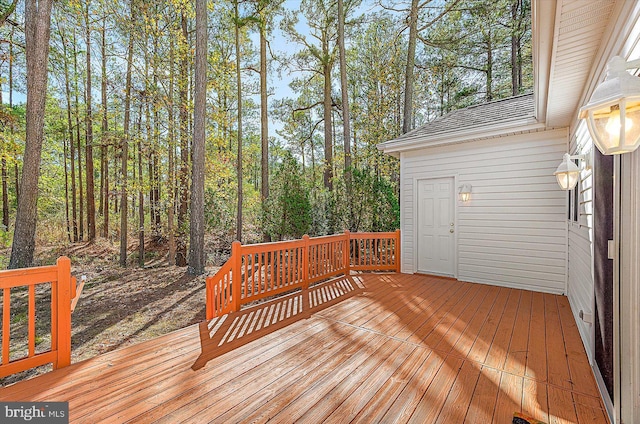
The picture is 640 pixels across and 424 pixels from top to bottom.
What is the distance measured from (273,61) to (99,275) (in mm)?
9433

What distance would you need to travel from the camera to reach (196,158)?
254 inches

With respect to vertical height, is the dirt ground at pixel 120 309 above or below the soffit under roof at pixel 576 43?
below

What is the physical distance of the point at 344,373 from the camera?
2264 millimetres

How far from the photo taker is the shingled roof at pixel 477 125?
4477 millimetres

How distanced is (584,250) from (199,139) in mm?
6801

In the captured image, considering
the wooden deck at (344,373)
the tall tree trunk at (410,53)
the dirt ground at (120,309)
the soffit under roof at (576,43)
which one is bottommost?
the dirt ground at (120,309)

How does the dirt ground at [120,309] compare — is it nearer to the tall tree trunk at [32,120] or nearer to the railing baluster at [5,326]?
the tall tree trunk at [32,120]

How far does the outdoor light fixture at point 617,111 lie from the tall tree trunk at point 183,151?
8373mm

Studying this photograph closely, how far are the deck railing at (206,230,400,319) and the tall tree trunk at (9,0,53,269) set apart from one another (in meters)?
4.03

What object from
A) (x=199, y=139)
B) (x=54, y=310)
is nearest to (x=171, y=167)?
(x=199, y=139)

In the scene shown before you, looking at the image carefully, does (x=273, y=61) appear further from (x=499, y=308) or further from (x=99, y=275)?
(x=499, y=308)

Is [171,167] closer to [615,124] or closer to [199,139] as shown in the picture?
[199,139]

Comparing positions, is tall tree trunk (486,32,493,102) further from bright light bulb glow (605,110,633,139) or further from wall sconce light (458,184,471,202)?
bright light bulb glow (605,110,633,139)

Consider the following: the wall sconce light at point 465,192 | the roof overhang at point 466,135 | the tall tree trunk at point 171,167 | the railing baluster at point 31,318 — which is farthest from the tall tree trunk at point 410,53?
the railing baluster at point 31,318
